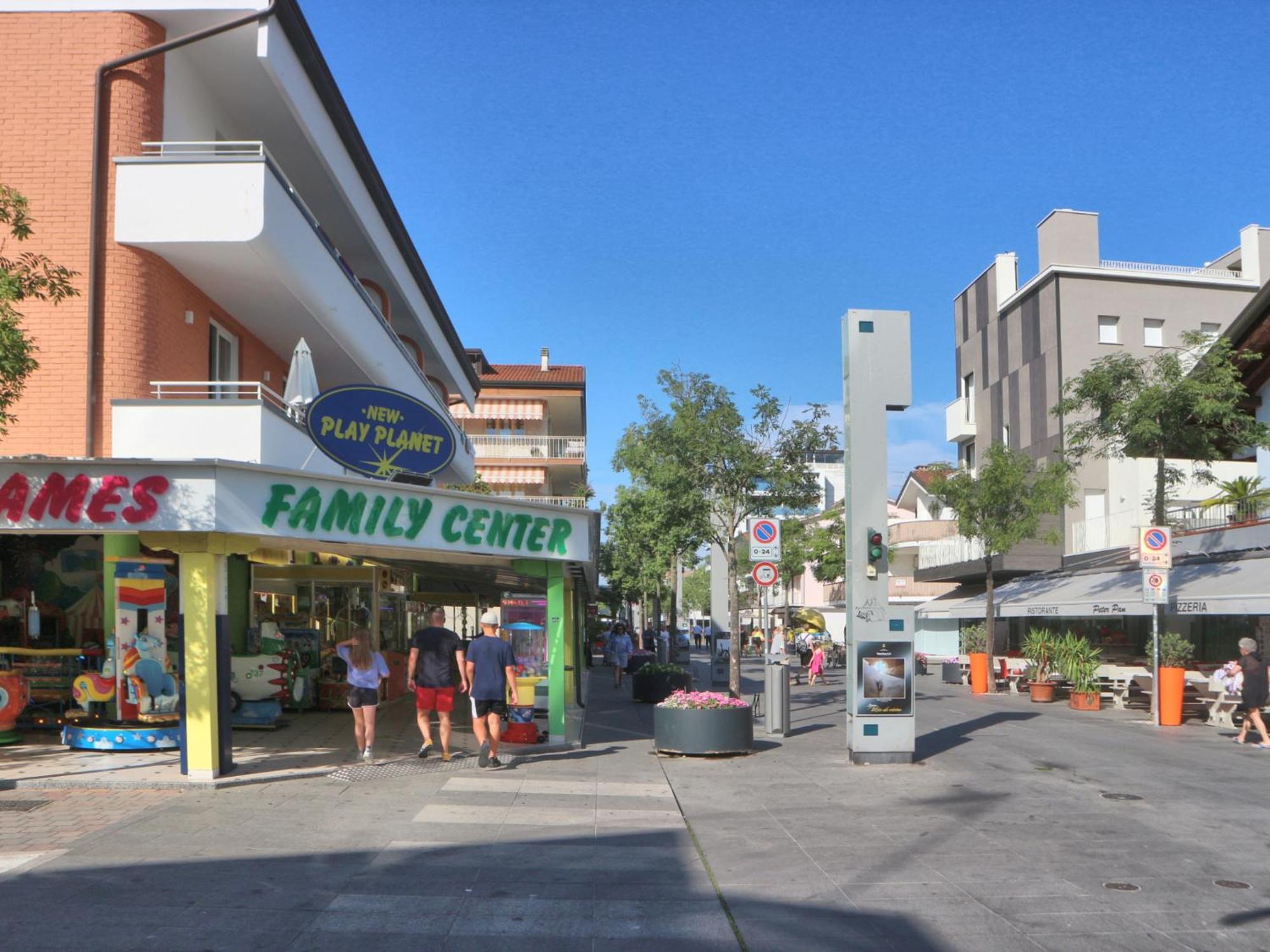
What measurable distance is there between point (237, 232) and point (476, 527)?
464cm

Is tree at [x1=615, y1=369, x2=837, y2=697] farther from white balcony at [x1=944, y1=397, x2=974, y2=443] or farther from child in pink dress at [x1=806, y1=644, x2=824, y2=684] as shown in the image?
white balcony at [x1=944, y1=397, x2=974, y2=443]

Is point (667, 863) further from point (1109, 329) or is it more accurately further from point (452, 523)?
point (1109, 329)

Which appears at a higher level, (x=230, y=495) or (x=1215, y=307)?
(x=1215, y=307)

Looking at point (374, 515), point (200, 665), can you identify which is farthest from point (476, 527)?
point (200, 665)

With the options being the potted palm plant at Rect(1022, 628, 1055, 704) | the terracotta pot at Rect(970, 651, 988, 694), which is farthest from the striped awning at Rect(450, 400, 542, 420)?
the potted palm plant at Rect(1022, 628, 1055, 704)

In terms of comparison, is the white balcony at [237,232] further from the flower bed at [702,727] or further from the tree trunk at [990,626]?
the tree trunk at [990,626]

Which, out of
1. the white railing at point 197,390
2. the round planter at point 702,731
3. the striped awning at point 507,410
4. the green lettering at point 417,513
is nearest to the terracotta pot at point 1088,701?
the round planter at point 702,731

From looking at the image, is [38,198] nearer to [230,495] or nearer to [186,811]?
[230,495]

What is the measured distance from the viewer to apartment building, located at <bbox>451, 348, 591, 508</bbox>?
5438 cm

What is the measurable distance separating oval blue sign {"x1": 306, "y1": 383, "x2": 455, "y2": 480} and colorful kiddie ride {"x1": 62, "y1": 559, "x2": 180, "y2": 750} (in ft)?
8.23

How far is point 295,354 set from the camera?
15633mm

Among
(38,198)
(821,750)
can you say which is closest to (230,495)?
(38,198)

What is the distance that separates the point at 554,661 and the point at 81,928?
27.5 feet

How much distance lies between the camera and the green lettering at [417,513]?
42.7ft
